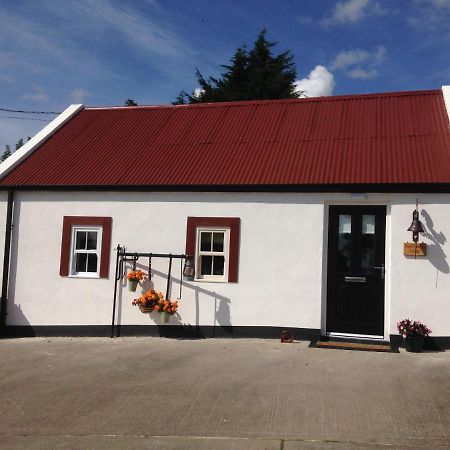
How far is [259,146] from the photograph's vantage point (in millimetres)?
10406

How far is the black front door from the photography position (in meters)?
8.78

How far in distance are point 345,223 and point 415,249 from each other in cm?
133

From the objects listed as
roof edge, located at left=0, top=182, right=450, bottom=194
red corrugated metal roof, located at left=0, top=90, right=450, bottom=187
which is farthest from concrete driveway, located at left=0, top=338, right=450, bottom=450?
red corrugated metal roof, located at left=0, top=90, right=450, bottom=187

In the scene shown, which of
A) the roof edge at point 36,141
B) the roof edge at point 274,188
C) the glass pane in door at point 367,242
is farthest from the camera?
the roof edge at point 36,141

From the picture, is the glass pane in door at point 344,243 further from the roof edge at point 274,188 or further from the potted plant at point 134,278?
the potted plant at point 134,278

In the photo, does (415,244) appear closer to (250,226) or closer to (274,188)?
(274,188)

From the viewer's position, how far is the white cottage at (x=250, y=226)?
341 inches

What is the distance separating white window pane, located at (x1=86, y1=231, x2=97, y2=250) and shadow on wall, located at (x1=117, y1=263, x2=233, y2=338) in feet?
2.97

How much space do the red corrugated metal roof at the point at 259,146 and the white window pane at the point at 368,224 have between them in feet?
2.28

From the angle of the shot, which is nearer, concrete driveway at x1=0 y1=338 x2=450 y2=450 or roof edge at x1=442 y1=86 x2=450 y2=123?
concrete driveway at x1=0 y1=338 x2=450 y2=450

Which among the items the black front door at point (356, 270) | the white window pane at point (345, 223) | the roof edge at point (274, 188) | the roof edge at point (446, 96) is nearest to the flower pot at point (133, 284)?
the roof edge at point (274, 188)

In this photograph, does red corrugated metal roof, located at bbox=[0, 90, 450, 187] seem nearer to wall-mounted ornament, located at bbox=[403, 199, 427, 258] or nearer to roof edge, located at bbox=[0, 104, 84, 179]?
roof edge, located at bbox=[0, 104, 84, 179]

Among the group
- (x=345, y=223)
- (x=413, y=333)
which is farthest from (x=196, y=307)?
(x=413, y=333)

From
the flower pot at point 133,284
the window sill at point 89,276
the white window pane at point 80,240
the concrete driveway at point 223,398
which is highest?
the white window pane at point 80,240
